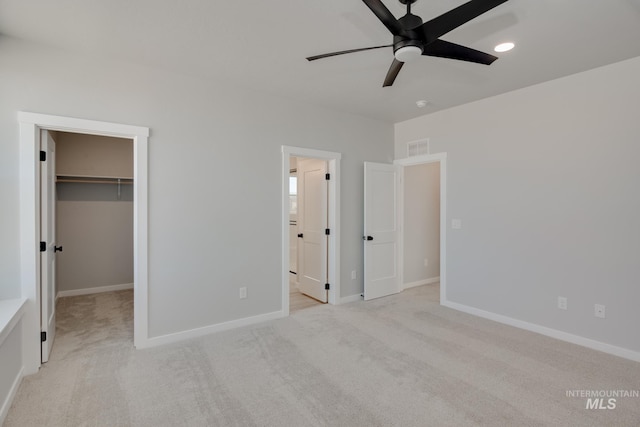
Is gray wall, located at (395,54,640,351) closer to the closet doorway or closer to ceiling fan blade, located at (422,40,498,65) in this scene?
ceiling fan blade, located at (422,40,498,65)

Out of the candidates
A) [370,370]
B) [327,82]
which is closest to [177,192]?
[327,82]

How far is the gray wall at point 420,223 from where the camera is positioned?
5246mm

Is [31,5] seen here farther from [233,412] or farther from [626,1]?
[626,1]

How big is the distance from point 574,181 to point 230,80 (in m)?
3.69

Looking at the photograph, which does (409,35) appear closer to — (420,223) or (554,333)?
(554,333)

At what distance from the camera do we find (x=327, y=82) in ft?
11.0

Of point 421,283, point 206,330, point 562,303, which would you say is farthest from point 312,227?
point 562,303

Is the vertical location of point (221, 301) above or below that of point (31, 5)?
below

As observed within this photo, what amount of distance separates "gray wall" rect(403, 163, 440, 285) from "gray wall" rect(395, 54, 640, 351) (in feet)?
3.31

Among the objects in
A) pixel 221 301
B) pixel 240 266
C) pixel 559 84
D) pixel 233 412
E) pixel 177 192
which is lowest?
pixel 233 412

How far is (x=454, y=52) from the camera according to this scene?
2076mm

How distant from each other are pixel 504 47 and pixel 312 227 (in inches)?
125

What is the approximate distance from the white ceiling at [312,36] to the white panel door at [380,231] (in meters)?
1.49

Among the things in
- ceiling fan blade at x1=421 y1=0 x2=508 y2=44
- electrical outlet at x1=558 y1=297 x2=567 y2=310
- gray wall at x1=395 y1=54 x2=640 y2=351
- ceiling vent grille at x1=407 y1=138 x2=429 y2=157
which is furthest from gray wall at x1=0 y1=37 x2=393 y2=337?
electrical outlet at x1=558 y1=297 x2=567 y2=310
